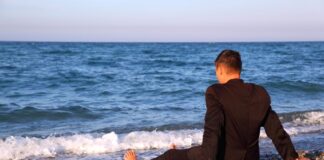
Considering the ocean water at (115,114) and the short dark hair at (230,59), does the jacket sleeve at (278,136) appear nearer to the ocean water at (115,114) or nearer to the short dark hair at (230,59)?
the short dark hair at (230,59)

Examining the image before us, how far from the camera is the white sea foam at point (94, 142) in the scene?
9.28 m

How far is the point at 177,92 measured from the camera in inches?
763

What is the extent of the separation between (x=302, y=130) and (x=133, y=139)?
3.97 metres

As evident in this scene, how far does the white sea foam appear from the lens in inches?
365

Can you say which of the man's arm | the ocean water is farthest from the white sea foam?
the man's arm

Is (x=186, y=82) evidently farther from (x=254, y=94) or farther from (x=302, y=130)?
(x=254, y=94)

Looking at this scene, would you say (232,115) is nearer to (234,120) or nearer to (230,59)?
(234,120)

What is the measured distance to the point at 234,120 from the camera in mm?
3697

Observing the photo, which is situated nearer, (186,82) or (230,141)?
(230,141)

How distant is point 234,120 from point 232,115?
1.8 inches

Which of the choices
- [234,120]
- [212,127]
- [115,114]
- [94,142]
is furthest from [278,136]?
[115,114]

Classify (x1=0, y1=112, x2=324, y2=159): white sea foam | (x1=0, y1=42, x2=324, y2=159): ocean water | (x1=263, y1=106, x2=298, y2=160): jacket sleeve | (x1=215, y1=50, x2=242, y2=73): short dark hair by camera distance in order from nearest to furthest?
(x1=215, y1=50, x2=242, y2=73): short dark hair, (x1=263, y1=106, x2=298, y2=160): jacket sleeve, (x1=0, y1=112, x2=324, y2=159): white sea foam, (x1=0, y1=42, x2=324, y2=159): ocean water

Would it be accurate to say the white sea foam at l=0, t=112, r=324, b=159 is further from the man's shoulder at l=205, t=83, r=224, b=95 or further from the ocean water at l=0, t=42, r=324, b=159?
the man's shoulder at l=205, t=83, r=224, b=95

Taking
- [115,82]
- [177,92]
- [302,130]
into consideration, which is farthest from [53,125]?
[115,82]
